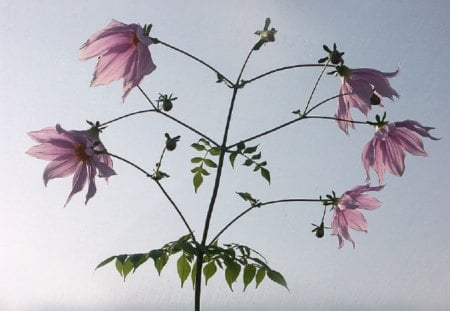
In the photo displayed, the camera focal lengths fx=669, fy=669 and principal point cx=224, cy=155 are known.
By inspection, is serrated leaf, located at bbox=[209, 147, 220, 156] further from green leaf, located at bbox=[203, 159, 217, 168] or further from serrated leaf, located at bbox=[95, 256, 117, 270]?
serrated leaf, located at bbox=[95, 256, 117, 270]

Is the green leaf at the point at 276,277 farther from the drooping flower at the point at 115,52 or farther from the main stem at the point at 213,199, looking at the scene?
the drooping flower at the point at 115,52

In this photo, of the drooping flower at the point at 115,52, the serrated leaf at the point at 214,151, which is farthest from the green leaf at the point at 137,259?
the drooping flower at the point at 115,52

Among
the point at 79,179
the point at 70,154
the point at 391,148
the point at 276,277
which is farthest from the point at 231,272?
the point at 391,148

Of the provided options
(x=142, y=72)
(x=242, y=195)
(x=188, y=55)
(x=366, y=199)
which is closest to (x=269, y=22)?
(x=188, y=55)

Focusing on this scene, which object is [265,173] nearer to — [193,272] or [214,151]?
[214,151]

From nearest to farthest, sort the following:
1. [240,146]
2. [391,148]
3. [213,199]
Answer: [213,199] < [240,146] < [391,148]

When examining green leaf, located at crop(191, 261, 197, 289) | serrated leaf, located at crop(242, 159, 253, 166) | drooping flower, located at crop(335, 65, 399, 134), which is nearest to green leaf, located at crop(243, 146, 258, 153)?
serrated leaf, located at crop(242, 159, 253, 166)
